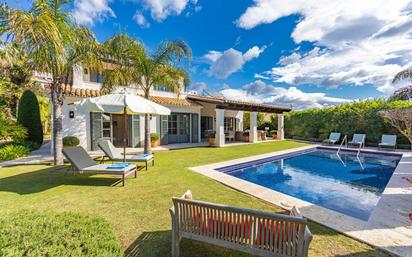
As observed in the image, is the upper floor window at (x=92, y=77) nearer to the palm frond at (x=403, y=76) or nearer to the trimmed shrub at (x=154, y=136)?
the trimmed shrub at (x=154, y=136)

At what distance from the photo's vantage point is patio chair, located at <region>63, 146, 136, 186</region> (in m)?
6.60

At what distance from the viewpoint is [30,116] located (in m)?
14.8

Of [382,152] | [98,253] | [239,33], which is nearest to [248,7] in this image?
[239,33]

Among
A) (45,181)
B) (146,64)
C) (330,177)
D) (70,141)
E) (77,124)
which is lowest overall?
(330,177)

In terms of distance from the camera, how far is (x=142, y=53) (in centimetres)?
1159

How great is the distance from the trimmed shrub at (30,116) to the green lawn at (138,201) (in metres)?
7.81

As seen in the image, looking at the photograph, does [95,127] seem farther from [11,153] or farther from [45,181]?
[45,181]

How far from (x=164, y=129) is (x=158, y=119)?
107 centimetres

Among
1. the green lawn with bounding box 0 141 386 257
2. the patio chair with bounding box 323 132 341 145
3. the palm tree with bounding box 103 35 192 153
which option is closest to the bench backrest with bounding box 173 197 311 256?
the green lawn with bounding box 0 141 386 257

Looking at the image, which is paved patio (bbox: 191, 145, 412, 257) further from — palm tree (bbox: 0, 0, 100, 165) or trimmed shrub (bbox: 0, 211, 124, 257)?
palm tree (bbox: 0, 0, 100, 165)

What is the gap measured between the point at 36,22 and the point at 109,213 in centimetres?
735

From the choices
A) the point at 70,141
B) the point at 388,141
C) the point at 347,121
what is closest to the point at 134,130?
the point at 70,141

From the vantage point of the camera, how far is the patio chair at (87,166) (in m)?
6.60

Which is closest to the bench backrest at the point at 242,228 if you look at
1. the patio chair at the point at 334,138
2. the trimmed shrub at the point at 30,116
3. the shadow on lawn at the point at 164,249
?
the shadow on lawn at the point at 164,249
